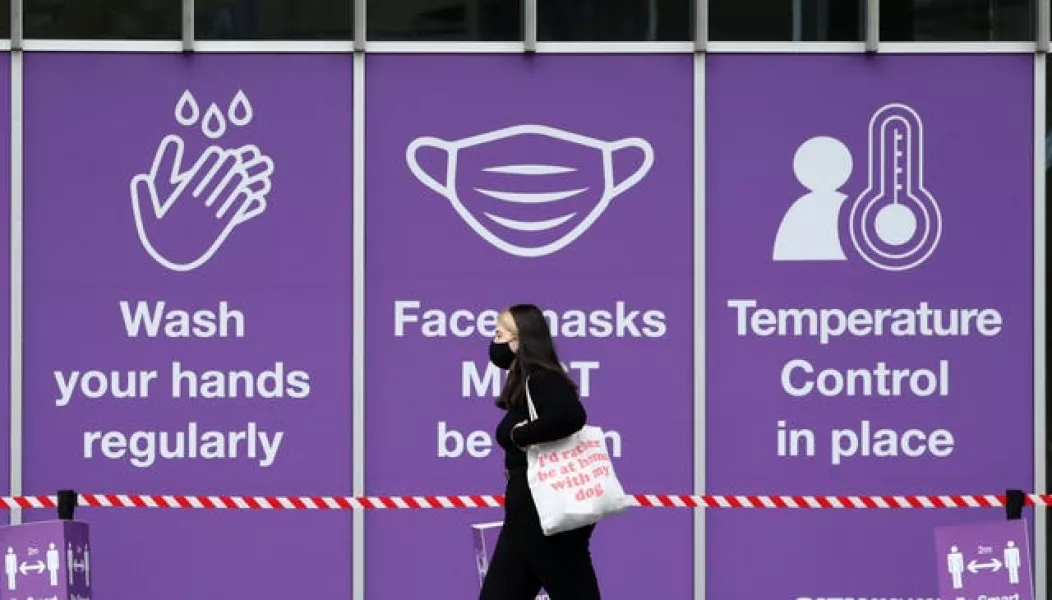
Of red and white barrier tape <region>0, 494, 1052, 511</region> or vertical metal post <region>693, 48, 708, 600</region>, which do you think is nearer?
red and white barrier tape <region>0, 494, 1052, 511</region>

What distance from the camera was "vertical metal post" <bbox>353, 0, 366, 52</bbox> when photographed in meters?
10.9

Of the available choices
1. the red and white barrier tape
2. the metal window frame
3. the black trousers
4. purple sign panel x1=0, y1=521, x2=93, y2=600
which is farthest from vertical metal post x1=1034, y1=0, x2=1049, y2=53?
purple sign panel x1=0, y1=521, x2=93, y2=600

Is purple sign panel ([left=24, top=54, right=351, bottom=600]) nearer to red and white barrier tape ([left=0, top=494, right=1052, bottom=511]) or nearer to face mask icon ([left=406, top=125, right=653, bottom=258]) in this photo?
red and white barrier tape ([left=0, top=494, right=1052, bottom=511])

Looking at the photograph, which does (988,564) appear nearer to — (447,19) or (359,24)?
(447,19)

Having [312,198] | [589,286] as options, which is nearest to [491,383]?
[589,286]

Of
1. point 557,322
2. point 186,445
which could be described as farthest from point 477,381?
point 186,445

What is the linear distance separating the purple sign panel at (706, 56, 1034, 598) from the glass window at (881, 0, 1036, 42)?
Answer: 133mm

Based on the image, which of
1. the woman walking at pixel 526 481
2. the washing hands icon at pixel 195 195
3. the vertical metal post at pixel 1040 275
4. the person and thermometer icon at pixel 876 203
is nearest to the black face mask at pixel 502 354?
the woman walking at pixel 526 481

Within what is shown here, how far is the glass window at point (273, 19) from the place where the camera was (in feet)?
35.9

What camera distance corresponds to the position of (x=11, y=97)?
1087 centimetres

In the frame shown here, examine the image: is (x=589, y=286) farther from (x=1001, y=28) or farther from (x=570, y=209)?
(x=1001, y=28)

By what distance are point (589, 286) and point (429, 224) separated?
38.1 inches

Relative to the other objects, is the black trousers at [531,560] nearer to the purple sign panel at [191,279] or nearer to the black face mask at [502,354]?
the black face mask at [502,354]

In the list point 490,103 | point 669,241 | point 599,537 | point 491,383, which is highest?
point 490,103
